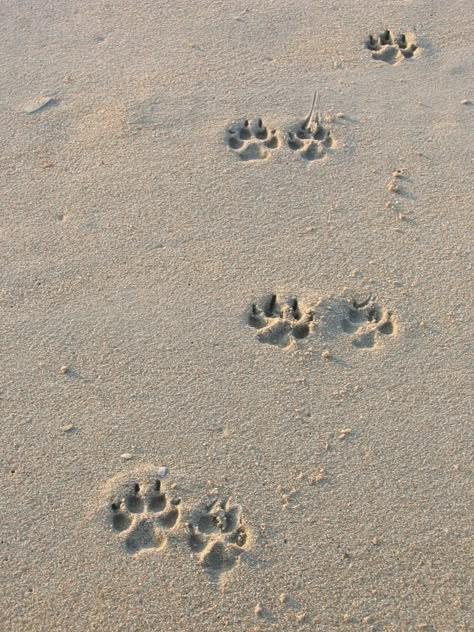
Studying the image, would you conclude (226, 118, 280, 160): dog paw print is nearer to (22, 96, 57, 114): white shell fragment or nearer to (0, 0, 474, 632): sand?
(0, 0, 474, 632): sand

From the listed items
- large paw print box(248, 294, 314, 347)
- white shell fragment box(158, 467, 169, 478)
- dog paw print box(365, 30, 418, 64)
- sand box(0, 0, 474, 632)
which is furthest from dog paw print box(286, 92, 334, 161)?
white shell fragment box(158, 467, 169, 478)

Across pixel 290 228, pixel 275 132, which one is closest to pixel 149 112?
pixel 275 132

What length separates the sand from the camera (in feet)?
7.50

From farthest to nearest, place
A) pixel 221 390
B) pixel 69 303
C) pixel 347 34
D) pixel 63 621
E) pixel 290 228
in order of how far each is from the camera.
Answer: pixel 347 34
pixel 290 228
pixel 69 303
pixel 221 390
pixel 63 621

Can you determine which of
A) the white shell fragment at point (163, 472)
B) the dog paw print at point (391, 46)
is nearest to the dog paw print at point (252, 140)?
the dog paw print at point (391, 46)

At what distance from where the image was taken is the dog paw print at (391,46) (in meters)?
3.69

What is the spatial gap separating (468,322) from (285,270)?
0.60m

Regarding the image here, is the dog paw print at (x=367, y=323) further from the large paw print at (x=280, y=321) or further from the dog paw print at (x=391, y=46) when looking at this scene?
the dog paw print at (x=391, y=46)

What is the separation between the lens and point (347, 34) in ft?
12.4

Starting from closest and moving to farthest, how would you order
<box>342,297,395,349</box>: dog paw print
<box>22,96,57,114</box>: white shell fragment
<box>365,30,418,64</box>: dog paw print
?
1. <box>342,297,395,349</box>: dog paw print
2. <box>22,96,57,114</box>: white shell fragment
3. <box>365,30,418,64</box>: dog paw print

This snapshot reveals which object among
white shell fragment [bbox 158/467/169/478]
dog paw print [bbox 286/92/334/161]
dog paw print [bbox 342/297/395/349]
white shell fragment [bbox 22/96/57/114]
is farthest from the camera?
white shell fragment [bbox 22/96/57/114]

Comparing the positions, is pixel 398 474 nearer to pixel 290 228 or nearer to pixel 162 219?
pixel 290 228

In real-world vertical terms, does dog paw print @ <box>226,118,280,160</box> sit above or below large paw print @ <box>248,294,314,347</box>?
above

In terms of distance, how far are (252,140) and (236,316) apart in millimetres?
850
